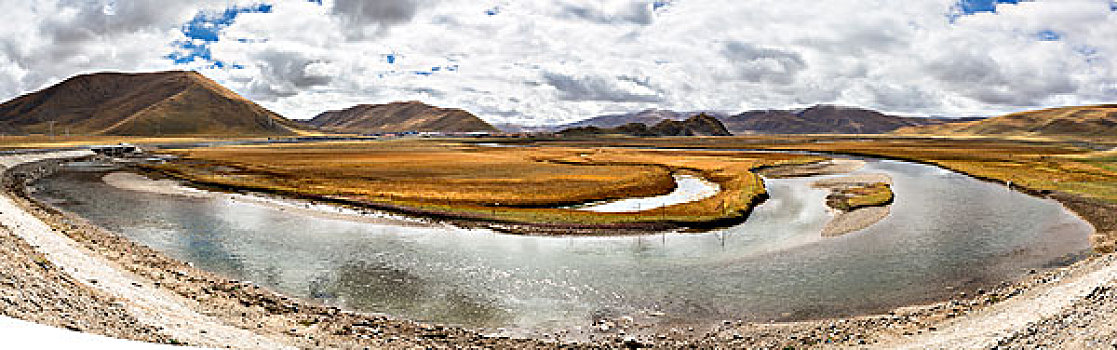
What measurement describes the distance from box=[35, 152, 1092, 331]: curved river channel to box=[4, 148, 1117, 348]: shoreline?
1136 mm

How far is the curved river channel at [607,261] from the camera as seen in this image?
20344 mm

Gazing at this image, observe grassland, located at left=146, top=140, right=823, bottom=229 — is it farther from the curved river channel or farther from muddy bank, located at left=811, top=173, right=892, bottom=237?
muddy bank, located at left=811, top=173, right=892, bottom=237

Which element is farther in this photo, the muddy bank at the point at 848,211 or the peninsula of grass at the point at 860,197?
the peninsula of grass at the point at 860,197

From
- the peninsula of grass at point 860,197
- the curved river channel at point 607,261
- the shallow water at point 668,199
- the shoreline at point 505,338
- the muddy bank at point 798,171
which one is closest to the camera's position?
the shoreline at point 505,338

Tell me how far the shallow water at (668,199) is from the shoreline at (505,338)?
80.3 feet

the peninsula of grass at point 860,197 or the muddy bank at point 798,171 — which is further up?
the muddy bank at point 798,171

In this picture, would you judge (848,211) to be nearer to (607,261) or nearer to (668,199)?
(668,199)

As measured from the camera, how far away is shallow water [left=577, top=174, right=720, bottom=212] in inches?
1729

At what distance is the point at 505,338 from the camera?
17.1 m

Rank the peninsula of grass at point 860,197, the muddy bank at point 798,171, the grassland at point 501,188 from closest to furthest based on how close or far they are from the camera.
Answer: the grassland at point 501,188, the peninsula of grass at point 860,197, the muddy bank at point 798,171

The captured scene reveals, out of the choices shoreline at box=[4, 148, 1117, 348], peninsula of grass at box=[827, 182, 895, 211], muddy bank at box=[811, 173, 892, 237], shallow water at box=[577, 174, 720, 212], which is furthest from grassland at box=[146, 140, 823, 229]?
shoreline at box=[4, 148, 1117, 348]

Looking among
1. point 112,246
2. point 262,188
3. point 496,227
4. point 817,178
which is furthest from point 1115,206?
point 262,188

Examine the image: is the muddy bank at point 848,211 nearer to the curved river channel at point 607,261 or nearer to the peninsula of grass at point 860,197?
the peninsula of grass at point 860,197

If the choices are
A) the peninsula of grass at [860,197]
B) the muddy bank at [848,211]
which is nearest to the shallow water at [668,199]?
the peninsula of grass at [860,197]
